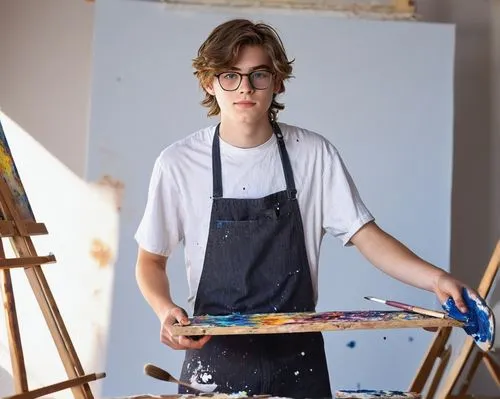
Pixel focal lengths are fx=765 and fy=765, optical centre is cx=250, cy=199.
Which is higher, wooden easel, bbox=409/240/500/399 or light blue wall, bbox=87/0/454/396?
light blue wall, bbox=87/0/454/396

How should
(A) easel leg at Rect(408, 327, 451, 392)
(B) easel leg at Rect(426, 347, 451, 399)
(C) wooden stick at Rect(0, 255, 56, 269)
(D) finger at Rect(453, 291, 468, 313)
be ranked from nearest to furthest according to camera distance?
Result: (D) finger at Rect(453, 291, 468, 313) → (C) wooden stick at Rect(0, 255, 56, 269) → (A) easel leg at Rect(408, 327, 451, 392) → (B) easel leg at Rect(426, 347, 451, 399)

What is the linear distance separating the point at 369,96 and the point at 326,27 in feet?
1.25

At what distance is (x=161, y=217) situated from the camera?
6.54 ft

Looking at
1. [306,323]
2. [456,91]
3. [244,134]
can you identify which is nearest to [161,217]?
[244,134]

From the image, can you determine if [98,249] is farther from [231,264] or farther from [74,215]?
[231,264]

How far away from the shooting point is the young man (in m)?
1.90

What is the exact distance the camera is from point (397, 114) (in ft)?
11.8

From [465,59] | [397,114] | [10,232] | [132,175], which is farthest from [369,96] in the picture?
[10,232]

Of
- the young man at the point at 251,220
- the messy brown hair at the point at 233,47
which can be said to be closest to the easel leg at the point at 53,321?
the young man at the point at 251,220

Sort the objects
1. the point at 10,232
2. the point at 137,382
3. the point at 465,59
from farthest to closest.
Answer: the point at 465,59 < the point at 137,382 < the point at 10,232

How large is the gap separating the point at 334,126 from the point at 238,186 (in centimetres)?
164

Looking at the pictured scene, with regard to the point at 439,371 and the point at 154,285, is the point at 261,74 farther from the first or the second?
the point at 439,371

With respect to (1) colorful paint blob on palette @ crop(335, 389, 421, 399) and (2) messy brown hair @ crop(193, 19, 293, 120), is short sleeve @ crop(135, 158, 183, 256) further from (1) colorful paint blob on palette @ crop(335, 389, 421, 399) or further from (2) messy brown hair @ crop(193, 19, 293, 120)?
(1) colorful paint blob on palette @ crop(335, 389, 421, 399)

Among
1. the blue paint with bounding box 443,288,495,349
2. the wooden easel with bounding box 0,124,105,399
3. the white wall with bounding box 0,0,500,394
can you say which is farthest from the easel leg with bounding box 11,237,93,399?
the white wall with bounding box 0,0,500,394
